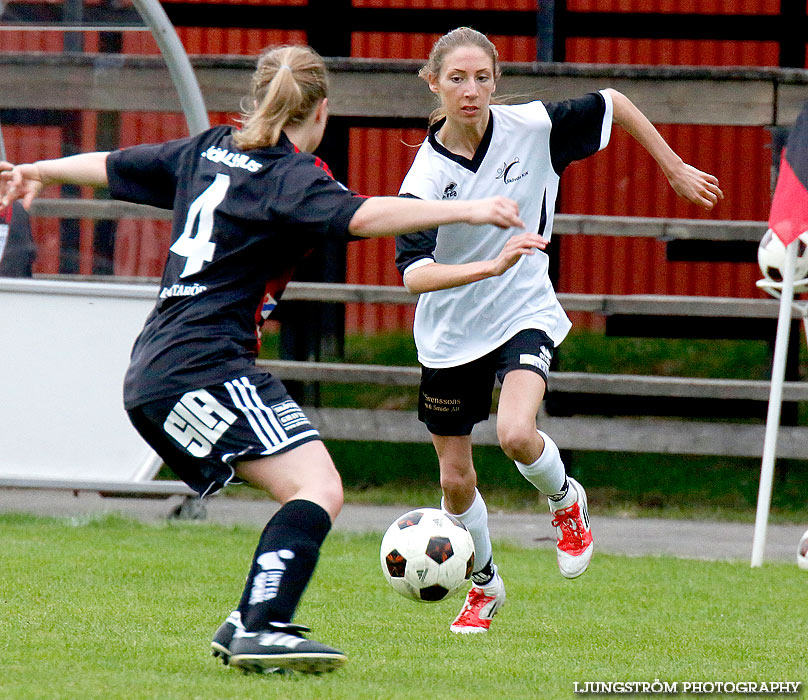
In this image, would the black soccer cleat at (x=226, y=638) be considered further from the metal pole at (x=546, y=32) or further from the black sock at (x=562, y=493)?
the metal pole at (x=546, y=32)

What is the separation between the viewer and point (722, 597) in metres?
6.19

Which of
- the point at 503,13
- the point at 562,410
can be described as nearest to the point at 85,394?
the point at 562,410

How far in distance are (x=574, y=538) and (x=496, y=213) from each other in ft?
6.54

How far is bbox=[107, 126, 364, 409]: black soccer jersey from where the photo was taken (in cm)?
382

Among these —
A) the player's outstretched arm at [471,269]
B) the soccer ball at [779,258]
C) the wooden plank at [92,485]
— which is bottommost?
the wooden plank at [92,485]

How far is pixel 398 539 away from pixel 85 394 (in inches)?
149

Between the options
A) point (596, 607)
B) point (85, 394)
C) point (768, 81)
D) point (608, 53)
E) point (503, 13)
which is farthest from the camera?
point (608, 53)

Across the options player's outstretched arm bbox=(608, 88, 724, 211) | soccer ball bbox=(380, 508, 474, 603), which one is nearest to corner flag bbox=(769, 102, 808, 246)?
player's outstretched arm bbox=(608, 88, 724, 211)

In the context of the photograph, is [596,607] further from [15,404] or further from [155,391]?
[15,404]

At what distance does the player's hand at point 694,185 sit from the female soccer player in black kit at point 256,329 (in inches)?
62.6

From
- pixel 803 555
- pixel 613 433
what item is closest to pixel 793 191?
pixel 803 555

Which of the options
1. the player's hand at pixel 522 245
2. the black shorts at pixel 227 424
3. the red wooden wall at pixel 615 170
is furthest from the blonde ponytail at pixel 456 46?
the red wooden wall at pixel 615 170

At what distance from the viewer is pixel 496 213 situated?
11.9ft

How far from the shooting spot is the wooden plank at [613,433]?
8.97 m
